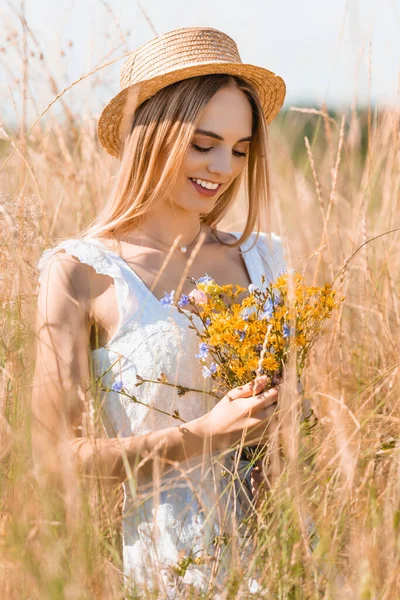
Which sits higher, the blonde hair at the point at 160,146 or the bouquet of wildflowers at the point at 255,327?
the blonde hair at the point at 160,146

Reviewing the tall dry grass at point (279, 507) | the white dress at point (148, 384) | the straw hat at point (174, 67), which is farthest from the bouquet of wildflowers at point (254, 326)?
the straw hat at point (174, 67)

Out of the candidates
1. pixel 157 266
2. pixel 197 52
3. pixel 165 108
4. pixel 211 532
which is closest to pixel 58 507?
pixel 211 532

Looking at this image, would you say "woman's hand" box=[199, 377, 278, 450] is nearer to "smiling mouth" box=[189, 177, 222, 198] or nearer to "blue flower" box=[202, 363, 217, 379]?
"blue flower" box=[202, 363, 217, 379]

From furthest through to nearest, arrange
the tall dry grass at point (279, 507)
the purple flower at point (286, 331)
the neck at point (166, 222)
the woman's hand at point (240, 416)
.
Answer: the neck at point (166, 222), the woman's hand at point (240, 416), the purple flower at point (286, 331), the tall dry grass at point (279, 507)

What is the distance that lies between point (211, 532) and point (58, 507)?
1.39 ft

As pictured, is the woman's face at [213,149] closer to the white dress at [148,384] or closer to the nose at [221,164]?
the nose at [221,164]

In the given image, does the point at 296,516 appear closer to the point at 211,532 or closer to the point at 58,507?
the point at 211,532

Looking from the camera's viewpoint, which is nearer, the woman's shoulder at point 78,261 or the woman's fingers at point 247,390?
the woman's fingers at point 247,390

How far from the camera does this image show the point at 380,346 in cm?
268

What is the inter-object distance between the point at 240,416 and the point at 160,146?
2.80 feet

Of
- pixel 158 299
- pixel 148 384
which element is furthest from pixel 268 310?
pixel 158 299

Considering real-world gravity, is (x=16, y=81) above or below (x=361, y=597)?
above

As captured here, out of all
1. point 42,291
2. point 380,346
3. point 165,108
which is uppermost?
point 165,108

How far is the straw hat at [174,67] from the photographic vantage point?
219cm
